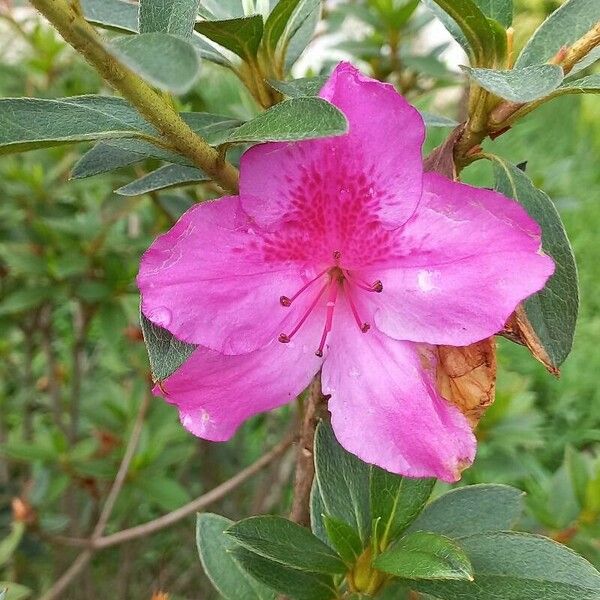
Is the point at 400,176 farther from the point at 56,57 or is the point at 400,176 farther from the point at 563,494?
the point at 56,57

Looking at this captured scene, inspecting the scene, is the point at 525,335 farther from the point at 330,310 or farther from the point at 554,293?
the point at 330,310

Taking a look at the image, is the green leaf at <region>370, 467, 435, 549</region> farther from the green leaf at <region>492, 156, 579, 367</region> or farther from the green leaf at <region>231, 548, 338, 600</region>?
the green leaf at <region>492, 156, 579, 367</region>

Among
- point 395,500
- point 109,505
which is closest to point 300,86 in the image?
point 395,500

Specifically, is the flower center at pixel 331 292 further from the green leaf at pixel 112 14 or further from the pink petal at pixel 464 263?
the green leaf at pixel 112 14

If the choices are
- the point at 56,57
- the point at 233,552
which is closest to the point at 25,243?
the point at 56,57

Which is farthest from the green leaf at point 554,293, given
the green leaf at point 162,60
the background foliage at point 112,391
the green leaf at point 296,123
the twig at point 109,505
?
the twig at point 109,505
